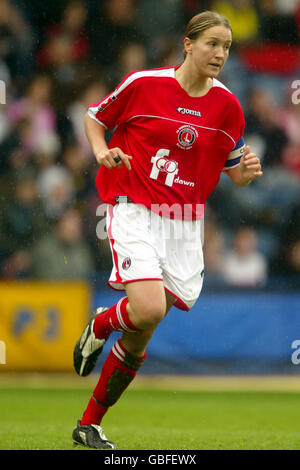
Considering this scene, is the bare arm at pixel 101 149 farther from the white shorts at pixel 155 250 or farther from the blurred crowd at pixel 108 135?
the blurred crowd at pixel 108 135

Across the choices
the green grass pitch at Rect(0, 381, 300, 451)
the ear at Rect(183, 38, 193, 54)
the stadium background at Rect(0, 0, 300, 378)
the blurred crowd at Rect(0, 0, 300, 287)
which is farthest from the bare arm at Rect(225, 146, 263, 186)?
the blurred crowd at Rect(0, 0, 300, 287)

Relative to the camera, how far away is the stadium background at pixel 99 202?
27.7 feet

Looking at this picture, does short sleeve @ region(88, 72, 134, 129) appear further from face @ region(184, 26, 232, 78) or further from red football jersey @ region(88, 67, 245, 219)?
face @ region(184, 26, 232, 78)

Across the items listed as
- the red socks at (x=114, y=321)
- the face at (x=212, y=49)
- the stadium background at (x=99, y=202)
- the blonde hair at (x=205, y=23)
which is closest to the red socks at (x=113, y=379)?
the red socks at (x=114, y=321)

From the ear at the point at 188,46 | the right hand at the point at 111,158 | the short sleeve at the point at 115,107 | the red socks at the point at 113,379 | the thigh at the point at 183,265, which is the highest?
the ear at the point at 188,46

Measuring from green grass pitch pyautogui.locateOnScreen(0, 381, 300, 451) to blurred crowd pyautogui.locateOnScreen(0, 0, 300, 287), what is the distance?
138 centimetres

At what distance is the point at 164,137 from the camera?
462cm

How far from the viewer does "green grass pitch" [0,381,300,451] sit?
15.5 ft

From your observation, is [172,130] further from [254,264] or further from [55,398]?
[254,264]

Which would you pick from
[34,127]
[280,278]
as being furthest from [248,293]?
[34,127]

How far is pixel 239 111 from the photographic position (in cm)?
482

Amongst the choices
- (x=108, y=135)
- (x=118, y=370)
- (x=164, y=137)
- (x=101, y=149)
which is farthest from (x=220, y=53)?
(x=108, y=135)

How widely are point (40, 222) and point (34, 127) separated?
1.18m
